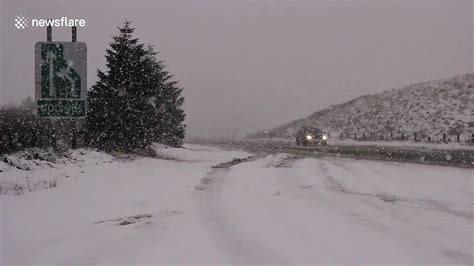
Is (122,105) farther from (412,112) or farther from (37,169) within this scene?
(412,112)

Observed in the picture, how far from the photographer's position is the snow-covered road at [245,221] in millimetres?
5801

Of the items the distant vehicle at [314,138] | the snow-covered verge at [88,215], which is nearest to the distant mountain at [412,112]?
the distant vehicle at [314,138]

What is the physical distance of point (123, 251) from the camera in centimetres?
598

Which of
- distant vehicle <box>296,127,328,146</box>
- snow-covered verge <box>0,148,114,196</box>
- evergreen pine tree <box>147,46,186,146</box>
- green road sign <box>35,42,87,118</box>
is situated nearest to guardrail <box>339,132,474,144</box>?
distant vehicle <box>296,127,328,146</box>

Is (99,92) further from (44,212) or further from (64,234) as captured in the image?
(64,234)

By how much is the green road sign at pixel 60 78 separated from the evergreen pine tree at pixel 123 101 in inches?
295

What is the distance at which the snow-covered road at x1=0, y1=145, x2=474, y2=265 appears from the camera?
5.80 m

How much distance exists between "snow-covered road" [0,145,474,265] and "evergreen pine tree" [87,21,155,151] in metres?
9.02

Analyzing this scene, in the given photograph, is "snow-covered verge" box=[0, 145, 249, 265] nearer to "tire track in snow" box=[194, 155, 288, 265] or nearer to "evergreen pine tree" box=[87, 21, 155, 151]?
"tire track in snow" box=[194, 155, 288, 265]

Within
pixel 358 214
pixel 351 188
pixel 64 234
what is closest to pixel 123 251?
pixel 64 234

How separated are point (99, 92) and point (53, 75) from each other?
9037 mm

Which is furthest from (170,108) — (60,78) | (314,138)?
(60,78)

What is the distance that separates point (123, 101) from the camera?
75.1 feet

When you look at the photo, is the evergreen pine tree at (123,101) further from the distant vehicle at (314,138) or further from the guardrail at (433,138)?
the guardrail at (433,138)
